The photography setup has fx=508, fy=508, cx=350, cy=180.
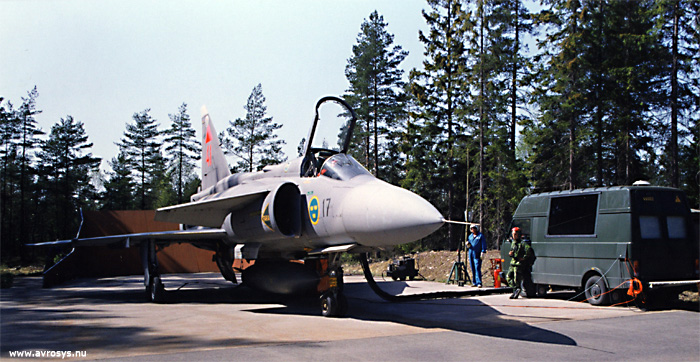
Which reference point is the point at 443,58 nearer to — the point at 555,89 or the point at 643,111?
the point at 555,89

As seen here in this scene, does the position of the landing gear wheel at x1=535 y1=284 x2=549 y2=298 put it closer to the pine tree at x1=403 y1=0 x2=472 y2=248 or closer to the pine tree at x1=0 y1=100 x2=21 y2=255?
the pine tree at x1=403 y1=0 x2=472 y2=248

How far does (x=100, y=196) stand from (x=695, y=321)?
59.9 meters

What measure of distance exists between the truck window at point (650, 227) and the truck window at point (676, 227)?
315mm

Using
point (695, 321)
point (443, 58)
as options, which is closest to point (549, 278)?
point (695, 321)

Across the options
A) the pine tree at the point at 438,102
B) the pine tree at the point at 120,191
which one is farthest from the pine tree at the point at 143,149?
the pine tree at the point at 438,102

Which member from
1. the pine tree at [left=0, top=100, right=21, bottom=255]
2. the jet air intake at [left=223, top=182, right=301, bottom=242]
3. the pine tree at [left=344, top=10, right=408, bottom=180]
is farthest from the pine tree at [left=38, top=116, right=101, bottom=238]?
the jet air intake at [left=223, top=182, right=301, bottom=242]

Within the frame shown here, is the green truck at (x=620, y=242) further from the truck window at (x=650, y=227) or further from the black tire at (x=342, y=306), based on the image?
the black tire at (x=342, y=306)

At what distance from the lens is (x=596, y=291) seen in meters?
10.5

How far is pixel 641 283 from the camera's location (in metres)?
9.55

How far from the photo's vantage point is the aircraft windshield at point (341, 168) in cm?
912

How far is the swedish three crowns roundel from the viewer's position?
29.6 ft

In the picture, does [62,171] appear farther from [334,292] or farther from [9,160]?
[334,292]

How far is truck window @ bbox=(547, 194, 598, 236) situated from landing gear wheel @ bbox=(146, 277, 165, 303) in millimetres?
9075

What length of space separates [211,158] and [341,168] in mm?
7585
